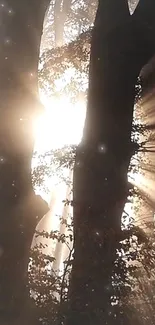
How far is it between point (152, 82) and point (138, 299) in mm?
3608

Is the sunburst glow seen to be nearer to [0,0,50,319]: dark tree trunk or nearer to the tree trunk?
[0,0,50,319]: dark tree trunk

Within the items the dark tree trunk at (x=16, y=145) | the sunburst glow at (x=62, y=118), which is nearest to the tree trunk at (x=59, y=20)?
the sunburst glow at (x=62, y=118)

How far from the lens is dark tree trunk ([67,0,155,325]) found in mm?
5094

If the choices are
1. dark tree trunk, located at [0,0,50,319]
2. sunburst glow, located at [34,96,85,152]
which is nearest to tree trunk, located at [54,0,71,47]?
sunburst glow, located at [34,96,85,152]

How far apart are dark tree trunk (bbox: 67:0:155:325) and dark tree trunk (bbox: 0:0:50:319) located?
818 millimetres

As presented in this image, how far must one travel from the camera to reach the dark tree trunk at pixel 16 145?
15.1 feet

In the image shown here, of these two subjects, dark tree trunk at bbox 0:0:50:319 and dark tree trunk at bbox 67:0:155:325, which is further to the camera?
dark tree trunk at bbox 67:0:155:325

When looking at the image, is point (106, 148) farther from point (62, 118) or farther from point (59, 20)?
point (59, 20)

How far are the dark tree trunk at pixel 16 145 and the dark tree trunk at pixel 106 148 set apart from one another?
82 centimetres

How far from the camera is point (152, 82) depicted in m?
6.96

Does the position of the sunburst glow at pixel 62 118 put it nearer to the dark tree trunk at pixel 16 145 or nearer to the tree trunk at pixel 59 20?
the dark tree trunk at pixel 16 145

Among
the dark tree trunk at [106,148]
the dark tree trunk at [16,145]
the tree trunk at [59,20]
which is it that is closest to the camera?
the dark tree trunk at [16,145]

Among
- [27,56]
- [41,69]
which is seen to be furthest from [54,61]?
[27,56]

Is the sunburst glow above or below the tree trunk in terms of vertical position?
below
